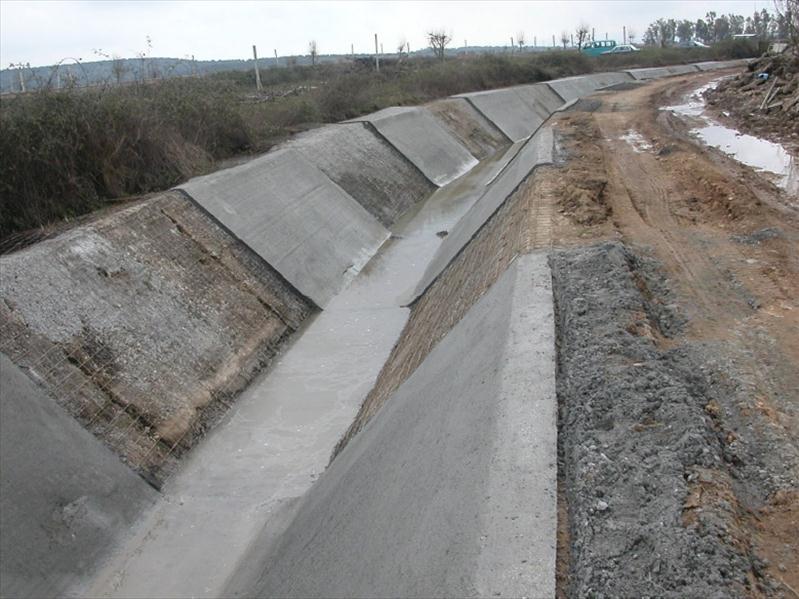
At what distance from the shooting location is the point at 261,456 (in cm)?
850

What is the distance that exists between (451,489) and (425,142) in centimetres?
2149

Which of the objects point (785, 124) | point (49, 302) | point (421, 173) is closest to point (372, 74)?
point (421, 173)

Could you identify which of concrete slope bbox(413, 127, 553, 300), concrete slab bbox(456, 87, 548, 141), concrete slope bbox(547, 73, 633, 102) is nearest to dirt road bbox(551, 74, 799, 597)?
concrete slope bbox(413, 127, 553, 300)

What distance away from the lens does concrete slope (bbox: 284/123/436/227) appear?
61.3 ft

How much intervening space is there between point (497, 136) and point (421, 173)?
31.0 ft

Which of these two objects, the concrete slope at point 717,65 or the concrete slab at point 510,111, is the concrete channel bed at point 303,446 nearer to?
the concrete slab at point 510,111

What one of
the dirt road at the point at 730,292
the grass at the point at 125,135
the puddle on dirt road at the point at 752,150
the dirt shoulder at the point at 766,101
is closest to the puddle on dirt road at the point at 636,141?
the dirt road at the point at 730,292

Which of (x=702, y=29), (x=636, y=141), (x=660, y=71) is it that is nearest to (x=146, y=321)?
(x=636, y=141)

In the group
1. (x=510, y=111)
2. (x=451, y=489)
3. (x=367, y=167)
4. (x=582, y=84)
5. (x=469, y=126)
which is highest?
(x=582, y=84)

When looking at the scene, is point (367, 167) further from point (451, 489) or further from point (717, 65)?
point (717, 65)

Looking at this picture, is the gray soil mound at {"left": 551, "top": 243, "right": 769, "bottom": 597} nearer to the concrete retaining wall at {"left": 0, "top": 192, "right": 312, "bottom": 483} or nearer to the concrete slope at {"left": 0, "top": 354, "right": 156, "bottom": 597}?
the concrete slope at {"left": 0, "top": 354, "right": 156, "bottom": 597}

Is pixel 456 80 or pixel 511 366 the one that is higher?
pixel 456 80

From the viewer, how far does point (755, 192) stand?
35.9ft

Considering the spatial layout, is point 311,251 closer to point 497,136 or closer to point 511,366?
point 511,366
